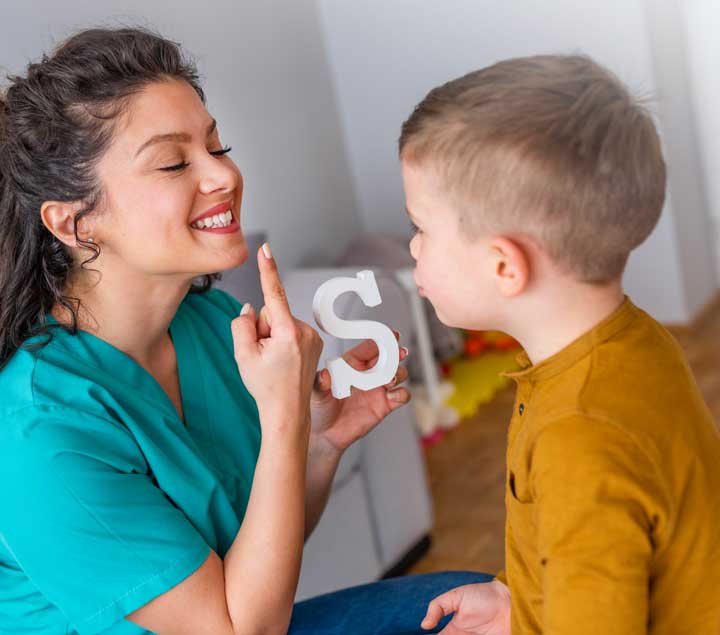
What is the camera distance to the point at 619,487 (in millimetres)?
879

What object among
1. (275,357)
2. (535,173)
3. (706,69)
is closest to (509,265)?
(535,173)

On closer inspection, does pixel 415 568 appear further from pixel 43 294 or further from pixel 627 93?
pixel 627 93

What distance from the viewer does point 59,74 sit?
4.44 ft

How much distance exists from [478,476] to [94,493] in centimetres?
185

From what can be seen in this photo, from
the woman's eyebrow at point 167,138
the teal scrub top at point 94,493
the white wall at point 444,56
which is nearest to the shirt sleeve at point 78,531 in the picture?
the teal scrub top at point 94,493

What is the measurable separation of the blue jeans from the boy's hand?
7.7 inches

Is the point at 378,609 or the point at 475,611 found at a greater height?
the point at 475,611

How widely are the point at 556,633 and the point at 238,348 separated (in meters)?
0.53

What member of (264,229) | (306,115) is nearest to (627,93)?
(264,229)

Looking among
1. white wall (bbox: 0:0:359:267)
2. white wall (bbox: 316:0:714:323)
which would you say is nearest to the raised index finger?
white wall (bbox: 0:0:359:267)

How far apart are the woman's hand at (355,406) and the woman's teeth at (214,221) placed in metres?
0.25

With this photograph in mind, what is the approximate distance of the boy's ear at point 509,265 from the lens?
3.13ft

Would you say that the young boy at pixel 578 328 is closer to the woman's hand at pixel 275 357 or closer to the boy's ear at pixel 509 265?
the boy's ear at pixel 509 265

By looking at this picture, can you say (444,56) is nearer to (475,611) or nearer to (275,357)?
(275,357)
